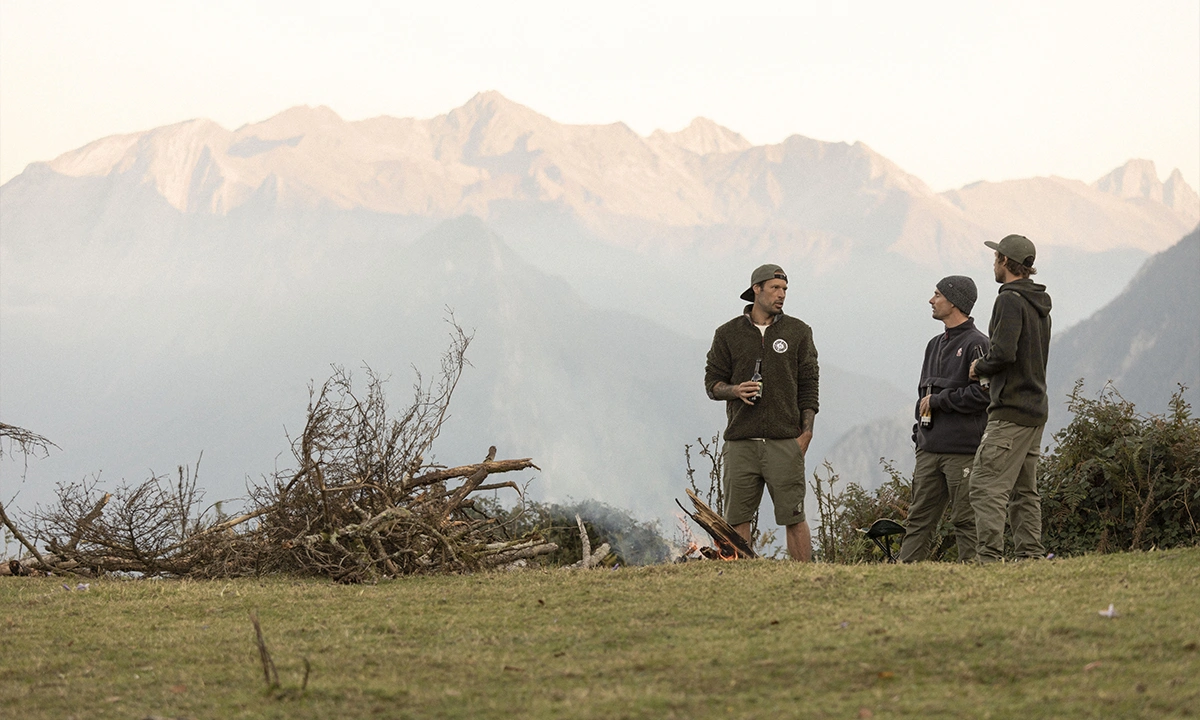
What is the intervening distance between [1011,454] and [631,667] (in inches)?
148

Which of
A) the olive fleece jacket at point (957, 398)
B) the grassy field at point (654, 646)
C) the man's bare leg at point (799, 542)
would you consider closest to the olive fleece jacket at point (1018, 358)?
the olive fleece jacket at point (957, 398)

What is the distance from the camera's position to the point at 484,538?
982cm

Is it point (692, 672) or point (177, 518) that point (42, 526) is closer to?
point (177, 518)

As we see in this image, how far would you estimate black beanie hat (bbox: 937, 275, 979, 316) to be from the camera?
809 centimetres

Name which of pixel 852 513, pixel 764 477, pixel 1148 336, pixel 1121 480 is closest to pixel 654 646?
pixel 764 477

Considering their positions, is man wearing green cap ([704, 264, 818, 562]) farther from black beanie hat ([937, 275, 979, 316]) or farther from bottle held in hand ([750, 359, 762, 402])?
black beanie hat ([937, 275, 979, 316])

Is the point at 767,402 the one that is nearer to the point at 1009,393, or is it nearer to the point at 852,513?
the point at 1009,393

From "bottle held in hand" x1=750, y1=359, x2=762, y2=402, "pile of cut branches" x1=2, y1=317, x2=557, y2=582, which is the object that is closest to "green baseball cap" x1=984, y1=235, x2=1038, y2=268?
"bottle held in hand" x1=750, y1=359, x2=762, y2=402

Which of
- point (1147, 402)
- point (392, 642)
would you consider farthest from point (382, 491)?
point (1147, 402)

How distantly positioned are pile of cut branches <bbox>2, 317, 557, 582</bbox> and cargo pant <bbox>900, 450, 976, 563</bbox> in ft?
10.7

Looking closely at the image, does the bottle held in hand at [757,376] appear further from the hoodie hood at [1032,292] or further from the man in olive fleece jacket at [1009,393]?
the hoodie hood at [1032,292]

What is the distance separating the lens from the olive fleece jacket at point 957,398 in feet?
25.7

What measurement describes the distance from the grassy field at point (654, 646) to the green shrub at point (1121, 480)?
225 centimetres

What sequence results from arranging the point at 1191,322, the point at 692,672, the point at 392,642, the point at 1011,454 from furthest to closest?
the point at 1191,322, the point at 1011,454, the point at 392,642, the point at 692,672
